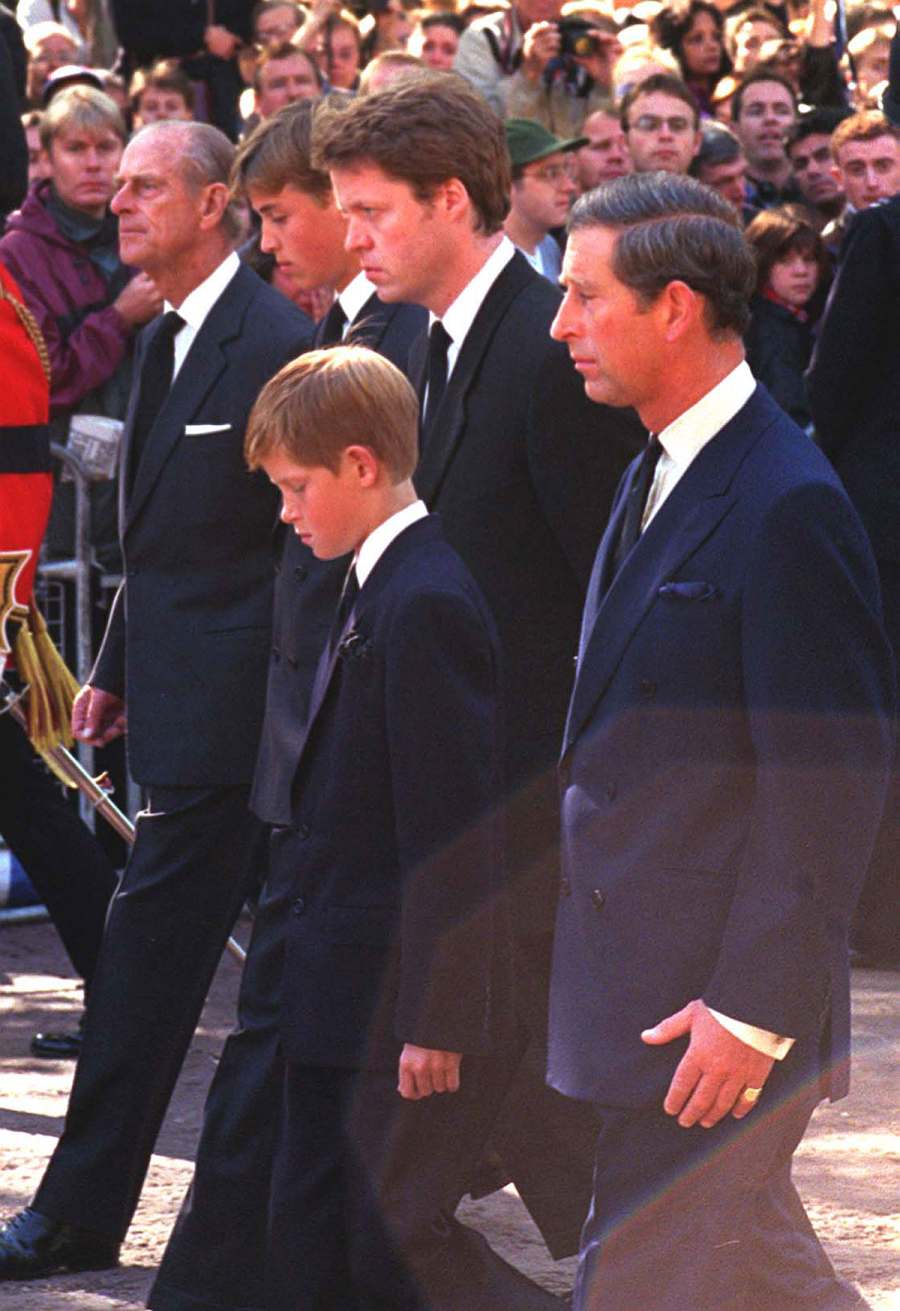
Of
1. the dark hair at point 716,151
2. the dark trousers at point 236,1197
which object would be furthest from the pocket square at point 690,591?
the dark hair at point 716,151

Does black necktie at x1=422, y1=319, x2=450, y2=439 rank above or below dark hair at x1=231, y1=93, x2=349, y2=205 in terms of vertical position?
below

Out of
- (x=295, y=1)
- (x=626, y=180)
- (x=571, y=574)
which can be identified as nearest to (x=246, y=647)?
(x=571, y=574)

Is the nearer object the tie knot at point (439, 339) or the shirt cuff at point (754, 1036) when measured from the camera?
the shirt cuff at point (754, 1036)

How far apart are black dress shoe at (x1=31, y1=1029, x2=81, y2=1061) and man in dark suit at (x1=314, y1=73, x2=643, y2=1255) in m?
2.21

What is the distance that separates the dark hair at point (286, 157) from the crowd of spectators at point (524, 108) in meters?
2.06

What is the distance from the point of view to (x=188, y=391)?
4.98 metres

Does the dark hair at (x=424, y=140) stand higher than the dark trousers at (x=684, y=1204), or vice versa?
the dark hair at (x=424, y=140)

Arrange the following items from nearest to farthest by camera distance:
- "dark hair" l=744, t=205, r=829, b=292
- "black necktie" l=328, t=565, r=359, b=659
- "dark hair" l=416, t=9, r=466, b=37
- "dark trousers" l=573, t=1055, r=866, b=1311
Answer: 1. "dark trousers" l=573, t=1055, r=866, b=1311
2. "black necktie" l=328, t=565, r=359, b=659
3. "dark hair" l=744, t=205, r=829, b=292
4. "dark hair" l=416, t=9, r=466, b=37

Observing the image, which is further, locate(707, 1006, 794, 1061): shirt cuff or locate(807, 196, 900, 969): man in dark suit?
locate(807, 196, 900, 969): man in dark suit

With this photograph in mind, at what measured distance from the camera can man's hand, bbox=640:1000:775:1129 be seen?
3.10 m

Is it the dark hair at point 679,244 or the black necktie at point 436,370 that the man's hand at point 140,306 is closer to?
the black necktie at point 436,370

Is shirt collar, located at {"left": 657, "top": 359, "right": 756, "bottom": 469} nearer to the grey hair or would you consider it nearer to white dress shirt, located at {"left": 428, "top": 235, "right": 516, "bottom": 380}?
white dress shirt, located at {"left": 428, "top": 235, "right": 516, "bottom": 380}

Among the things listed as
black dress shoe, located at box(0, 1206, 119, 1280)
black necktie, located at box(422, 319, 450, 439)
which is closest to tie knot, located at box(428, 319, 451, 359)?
black necktie, located at box(422, 319, 450, 439)

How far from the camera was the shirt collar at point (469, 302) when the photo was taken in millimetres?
4336
